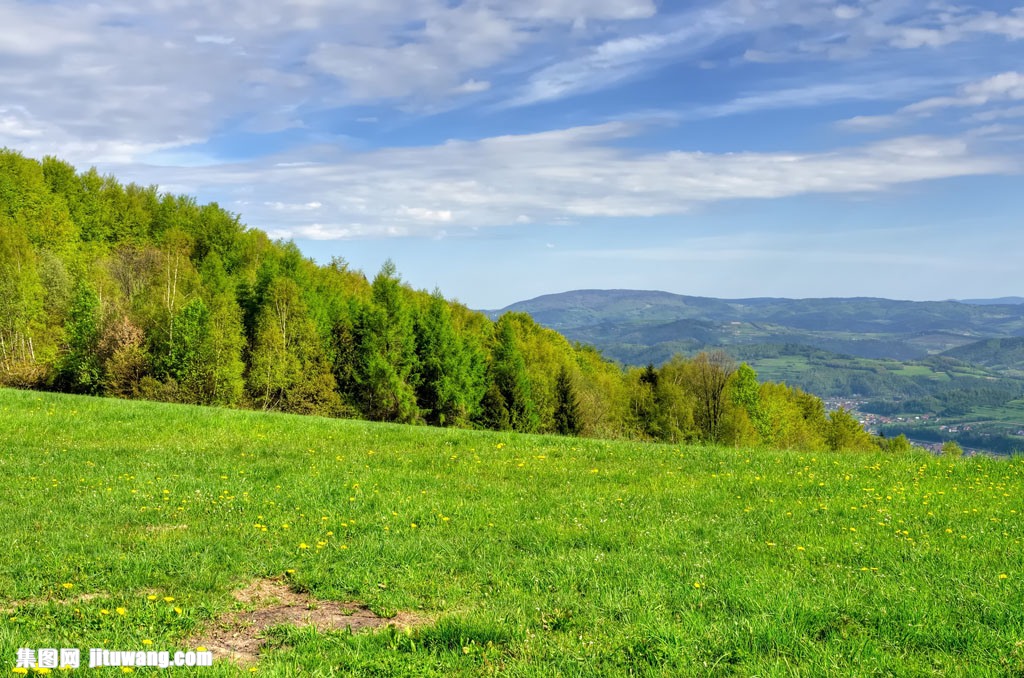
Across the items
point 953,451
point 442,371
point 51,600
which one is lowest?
point 953,451

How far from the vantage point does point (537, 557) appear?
34.2 feet

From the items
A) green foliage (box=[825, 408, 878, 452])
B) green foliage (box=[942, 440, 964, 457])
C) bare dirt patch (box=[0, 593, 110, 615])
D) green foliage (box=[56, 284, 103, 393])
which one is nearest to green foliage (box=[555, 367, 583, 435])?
green foliage (box=[942, 440, 964, 457])

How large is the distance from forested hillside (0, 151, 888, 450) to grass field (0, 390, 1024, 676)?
37.2m

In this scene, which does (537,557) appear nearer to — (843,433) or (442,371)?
(442,371)

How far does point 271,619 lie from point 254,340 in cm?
5533

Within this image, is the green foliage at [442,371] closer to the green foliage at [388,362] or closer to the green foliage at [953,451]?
the green foliage at [388,362]

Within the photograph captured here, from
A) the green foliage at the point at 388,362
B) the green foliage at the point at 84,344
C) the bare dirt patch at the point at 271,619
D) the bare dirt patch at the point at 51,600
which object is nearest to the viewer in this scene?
the bare dirt patch at the point at 271,619

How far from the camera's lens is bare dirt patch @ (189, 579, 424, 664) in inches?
303

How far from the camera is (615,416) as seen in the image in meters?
77.3

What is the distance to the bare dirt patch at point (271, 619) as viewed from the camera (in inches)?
303

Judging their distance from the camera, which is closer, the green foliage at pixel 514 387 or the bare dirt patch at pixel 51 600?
the bare dirt patch at pixel 51 600

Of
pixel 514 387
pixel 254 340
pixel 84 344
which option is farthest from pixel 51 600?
pixel 514 387

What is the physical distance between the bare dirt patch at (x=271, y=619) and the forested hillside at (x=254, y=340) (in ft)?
156

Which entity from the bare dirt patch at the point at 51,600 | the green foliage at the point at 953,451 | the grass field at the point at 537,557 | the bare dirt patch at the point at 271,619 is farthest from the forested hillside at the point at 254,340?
the bare dirt patch at the point at 271,619
